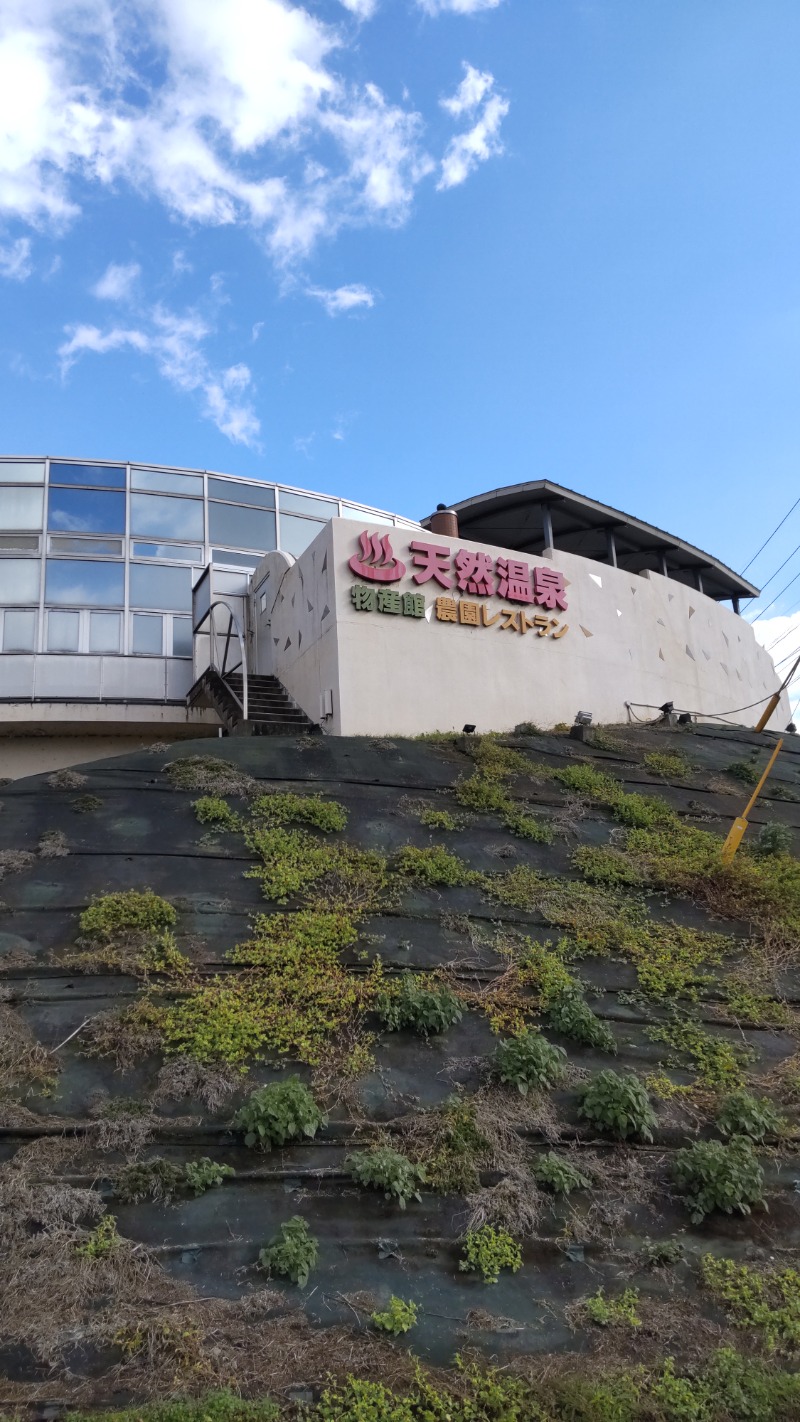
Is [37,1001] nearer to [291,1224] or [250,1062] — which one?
[250,1062]

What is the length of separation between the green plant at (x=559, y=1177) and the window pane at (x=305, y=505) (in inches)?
635

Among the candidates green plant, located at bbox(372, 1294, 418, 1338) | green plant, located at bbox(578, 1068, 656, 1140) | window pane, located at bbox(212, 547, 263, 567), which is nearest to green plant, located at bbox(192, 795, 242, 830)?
green plant, located at bbox(578, 1068, 656, 1140)

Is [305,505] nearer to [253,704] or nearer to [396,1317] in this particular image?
[253,704]

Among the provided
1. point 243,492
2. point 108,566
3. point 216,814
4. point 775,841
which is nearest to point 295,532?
point 243,492

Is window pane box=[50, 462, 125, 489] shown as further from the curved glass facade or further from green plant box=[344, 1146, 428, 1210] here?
green plant box=[344, 1146, 428, 1210]

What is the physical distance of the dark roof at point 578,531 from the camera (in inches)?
712

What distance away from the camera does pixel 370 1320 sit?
13.5 feet

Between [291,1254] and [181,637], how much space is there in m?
14.1

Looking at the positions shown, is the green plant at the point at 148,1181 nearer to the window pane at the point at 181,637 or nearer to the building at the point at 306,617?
the building at the point at 306,617

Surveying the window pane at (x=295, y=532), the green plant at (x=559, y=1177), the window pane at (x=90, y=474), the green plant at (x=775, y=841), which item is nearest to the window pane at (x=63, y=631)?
the window pane at (x=90, y=474)

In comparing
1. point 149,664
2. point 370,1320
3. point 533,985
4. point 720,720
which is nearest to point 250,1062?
point 370,1320

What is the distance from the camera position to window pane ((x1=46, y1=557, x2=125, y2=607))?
55.1 ft

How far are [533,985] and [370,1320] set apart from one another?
3.34 meters

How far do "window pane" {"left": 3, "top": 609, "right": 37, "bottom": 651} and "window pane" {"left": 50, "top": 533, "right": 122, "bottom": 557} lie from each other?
4.81ft
